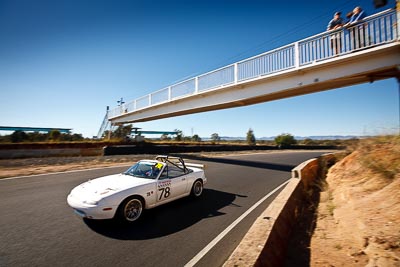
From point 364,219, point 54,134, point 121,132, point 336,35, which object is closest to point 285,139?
point 121,132

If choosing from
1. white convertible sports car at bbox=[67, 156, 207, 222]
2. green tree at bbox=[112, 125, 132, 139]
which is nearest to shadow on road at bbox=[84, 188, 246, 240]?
white convertible sports car at bbox=[67, 156, 207, 222]

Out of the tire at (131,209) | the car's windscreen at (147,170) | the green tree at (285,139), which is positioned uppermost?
the green tree at (285,139)

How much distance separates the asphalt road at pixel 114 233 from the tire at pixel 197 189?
216 mm

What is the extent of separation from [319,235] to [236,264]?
2803mm

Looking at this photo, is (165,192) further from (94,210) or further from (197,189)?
(94,210)

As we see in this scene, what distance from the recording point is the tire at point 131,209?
184 inches

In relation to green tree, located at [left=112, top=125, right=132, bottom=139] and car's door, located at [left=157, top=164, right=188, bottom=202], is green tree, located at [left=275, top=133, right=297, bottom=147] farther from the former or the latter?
car's door, located at [left=157, top=164, right=188, bottom=202]

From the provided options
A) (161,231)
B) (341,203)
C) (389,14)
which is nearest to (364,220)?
(341,203)

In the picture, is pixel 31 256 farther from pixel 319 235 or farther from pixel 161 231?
pixel 319 235

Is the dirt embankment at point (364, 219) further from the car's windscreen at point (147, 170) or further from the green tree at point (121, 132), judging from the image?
the green tree at point (121, 132)

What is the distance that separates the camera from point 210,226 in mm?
4793

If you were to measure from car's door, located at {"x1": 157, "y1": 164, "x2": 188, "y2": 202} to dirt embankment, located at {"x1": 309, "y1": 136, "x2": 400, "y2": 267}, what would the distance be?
342 cm

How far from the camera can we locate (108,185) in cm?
504

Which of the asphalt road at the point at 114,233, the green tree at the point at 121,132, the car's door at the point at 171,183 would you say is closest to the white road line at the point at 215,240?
the asphalt road at the point at 114,233
